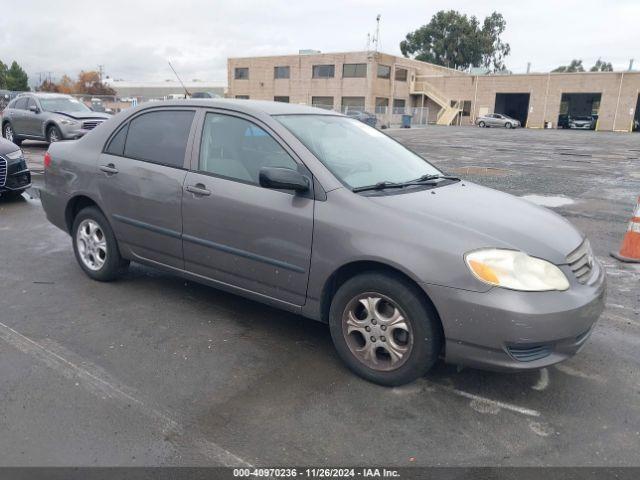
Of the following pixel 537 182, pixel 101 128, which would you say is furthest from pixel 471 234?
pixel 537 182

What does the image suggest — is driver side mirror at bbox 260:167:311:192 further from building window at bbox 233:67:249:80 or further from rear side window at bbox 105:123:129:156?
building window at bbox 233:67:249:80

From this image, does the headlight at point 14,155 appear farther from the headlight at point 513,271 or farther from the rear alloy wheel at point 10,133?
the rear alloy wheel at point 10,133

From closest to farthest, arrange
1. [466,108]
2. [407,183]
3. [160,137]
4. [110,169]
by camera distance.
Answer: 1. [407,183]
2. [160,137]
3. [110,169]
4. [466,108]

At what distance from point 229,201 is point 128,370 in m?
1.33

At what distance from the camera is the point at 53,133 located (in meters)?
15.3

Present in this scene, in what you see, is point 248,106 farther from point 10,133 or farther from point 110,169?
point 10,133

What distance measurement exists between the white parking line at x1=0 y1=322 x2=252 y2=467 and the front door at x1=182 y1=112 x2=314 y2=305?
1.10 meters

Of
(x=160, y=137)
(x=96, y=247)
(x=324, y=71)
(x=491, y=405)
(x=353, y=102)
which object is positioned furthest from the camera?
(x=324, y=71)

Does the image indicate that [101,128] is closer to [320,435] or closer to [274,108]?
[274,108]

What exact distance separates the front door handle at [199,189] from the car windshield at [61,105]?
13563 mm

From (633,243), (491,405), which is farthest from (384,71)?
(491,405)

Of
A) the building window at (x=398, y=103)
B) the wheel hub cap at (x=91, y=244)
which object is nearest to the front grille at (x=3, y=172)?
the wheel hub cap at (x=91, y=244)

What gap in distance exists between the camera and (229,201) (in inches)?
153

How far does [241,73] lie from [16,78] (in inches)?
1674
